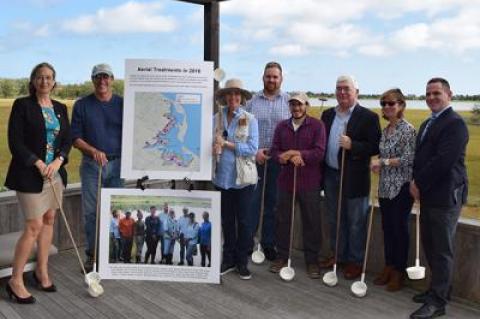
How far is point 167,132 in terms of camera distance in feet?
11.5

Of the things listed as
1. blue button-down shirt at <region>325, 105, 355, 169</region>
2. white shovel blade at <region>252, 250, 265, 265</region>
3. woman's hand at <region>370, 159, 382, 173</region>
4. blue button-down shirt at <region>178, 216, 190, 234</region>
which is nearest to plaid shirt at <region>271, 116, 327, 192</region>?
blue button-down shirt at <region>325, 105, 355, 169</region>

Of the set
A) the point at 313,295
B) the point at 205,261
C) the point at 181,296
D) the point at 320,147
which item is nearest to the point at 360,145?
the point at 320,147

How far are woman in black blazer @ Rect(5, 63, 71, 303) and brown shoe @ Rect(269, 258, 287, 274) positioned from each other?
1653 millimetres

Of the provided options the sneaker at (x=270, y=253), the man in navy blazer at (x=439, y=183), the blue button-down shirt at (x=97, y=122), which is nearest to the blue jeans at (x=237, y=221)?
the sneaker at (x=270, y=253)

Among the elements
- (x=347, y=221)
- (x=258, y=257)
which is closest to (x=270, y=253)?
(x=258, y=257)

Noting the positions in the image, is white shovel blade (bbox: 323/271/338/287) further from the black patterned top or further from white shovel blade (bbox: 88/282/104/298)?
white shovel blade (bbox: 88/282/104/298)

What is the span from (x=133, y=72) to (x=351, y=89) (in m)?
1.55

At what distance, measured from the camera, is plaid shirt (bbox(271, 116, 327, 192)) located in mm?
3408

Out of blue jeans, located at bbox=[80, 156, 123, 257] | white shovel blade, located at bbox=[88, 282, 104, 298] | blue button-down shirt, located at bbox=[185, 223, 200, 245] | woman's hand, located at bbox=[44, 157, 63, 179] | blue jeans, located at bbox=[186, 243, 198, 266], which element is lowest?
white shovel blade, located at bbox=[88, 282, 104, 298]

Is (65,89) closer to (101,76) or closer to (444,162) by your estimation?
(101,76)

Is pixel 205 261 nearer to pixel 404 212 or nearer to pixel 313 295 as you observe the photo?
pixel 313 295

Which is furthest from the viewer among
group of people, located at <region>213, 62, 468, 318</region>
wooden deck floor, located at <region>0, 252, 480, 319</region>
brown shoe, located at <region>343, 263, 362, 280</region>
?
brown shoe, located at <region>343, 263, 362, 280</region>

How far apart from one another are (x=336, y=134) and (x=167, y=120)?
122 centimetres

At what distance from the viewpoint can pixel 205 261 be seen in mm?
3498
